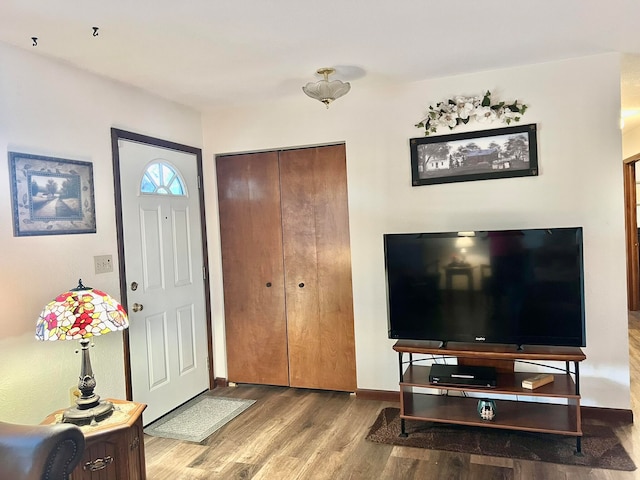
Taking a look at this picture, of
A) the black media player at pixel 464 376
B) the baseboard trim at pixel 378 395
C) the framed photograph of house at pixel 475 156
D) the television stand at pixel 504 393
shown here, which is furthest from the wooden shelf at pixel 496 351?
the framed photograph of house at pixel 475 156

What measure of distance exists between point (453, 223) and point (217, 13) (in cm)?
199

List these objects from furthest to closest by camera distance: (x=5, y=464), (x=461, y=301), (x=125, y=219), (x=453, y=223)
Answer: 1. (x=453, y=223)
2. (x=125, y=219)
3. (x=461, y=301)
4. (x=5, y=464)

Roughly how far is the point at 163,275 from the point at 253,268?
746 mm

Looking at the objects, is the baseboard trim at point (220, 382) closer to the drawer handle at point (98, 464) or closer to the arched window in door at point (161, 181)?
the arched window in door at point (161, 181)

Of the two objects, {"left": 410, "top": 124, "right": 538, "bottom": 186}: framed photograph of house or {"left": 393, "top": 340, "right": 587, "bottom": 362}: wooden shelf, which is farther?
{"left": 410, "top": 124, "right": 538, "bottom": 186}: framed photograph of house

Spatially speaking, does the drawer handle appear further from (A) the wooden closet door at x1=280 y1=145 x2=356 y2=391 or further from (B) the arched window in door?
(A) the wooden closet door at x1=280 y1=145 x2=356 y2=391

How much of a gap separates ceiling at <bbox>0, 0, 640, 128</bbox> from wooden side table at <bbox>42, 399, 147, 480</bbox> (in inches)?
70.4

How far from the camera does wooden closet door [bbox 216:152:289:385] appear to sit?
377 centimetres

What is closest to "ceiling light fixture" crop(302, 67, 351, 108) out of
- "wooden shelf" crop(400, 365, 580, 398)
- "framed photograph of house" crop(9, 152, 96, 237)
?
"framed photograph of house" crop(9, 152, 96, 237)

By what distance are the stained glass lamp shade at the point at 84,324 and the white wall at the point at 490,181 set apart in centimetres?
186

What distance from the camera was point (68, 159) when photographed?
2.64 m

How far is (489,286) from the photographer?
278 centimetres

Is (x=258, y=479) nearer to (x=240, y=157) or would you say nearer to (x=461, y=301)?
(x=461, y=301)

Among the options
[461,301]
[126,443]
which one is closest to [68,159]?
[126,443]
